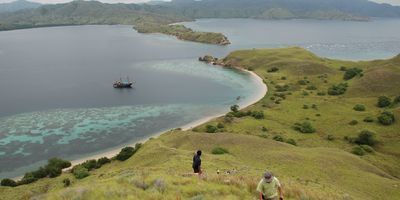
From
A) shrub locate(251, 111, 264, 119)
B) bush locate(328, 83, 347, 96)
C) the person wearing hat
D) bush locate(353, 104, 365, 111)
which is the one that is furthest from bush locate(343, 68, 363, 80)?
the person wearing hat

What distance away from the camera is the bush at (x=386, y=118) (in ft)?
265

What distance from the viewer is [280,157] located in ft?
171

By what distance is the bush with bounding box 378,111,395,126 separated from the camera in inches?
3183

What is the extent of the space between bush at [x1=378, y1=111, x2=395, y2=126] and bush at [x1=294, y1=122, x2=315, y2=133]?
15612 mm

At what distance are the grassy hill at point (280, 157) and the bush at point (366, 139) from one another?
110cm

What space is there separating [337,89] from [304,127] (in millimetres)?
42552

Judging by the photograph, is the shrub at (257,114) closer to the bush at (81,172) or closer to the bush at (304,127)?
the bush at (304,127)

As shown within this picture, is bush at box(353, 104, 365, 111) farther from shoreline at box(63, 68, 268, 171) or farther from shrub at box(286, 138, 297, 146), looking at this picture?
shrub at box(286, 138, 297, 146)

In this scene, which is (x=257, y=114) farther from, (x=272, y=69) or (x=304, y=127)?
(x=272, y=69)

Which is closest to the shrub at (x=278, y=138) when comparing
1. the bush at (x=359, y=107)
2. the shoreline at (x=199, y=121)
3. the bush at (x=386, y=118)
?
the shoreline at (x=199, y=121)

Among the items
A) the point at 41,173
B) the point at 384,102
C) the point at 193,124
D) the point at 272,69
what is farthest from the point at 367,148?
the point at 272,69

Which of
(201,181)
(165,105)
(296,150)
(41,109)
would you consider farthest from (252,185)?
(41,109)

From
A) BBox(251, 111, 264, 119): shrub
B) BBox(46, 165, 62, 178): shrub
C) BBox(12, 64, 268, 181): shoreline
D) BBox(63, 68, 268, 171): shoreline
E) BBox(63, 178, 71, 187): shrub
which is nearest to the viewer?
BBox(63, 178, 71, 187): shrub

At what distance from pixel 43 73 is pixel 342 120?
14042cm
